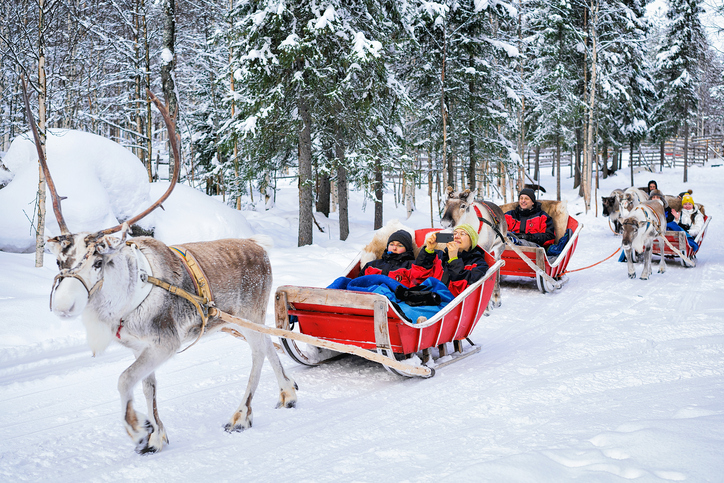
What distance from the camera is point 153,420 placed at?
3.48 meters

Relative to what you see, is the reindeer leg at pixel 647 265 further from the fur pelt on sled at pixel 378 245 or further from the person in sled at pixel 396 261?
the person in sled at pixel 396 261

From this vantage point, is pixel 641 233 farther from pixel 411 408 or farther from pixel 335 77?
pixel 411 408

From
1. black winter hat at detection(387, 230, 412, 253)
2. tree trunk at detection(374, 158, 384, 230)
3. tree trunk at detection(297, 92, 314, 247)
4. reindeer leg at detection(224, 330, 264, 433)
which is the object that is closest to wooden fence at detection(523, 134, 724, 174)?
tree trunk at detection(374, 158, 384, 230)

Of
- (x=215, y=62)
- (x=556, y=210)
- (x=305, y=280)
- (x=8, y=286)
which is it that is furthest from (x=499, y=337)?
(x=215, y=62)

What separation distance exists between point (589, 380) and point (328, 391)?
236cm

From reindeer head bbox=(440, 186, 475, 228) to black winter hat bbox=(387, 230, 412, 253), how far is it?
5.49 feet

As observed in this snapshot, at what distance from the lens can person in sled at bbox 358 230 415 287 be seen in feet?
19.5

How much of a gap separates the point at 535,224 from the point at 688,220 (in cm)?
443

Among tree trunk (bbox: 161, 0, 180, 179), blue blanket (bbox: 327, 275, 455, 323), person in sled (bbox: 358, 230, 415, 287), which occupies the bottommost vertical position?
blue blanket (bbox: 327, 275, 455, 323)

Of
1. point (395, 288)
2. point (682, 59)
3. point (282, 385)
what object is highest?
point (682, 59)

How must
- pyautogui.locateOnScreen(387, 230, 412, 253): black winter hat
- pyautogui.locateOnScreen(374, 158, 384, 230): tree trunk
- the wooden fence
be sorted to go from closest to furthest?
pyautogui.locateOnScreen(387, 230, 412, 253): black winter hat
pyautogui.locateOnScreen(374, 158, 384, 230): tree trunk
the wooden fence

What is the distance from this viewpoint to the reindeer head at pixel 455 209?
7871 mm

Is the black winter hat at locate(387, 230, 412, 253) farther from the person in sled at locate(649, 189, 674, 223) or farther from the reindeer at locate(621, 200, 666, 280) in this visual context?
the person in sled at locate(649, 189, 674, 223)

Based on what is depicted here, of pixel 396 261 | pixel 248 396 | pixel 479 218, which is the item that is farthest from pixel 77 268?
pixel 479 218
